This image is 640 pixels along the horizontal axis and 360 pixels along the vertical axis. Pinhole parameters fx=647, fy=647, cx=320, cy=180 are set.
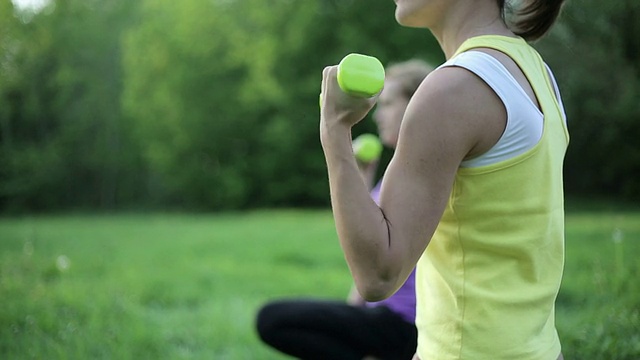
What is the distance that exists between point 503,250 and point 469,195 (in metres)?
0.12

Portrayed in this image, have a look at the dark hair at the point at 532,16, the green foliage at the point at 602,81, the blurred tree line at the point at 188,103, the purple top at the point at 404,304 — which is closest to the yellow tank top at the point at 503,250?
the dark hair at the point at 532,16

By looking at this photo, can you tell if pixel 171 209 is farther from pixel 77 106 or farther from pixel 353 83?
pixel 353 83

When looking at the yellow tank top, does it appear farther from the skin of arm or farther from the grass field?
the grass field

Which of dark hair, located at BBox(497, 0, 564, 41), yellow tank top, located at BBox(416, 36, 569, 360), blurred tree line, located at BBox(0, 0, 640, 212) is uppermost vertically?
dark hair, located at BBox(497, 0, 564, 41)

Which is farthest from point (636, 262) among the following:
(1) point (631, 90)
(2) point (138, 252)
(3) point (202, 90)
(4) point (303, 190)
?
(3) point (202, 90)

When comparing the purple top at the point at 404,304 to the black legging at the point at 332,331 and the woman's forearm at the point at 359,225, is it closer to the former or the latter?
the black legging at the point at 332,331

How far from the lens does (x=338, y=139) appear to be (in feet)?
3.44

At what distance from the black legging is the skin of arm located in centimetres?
144

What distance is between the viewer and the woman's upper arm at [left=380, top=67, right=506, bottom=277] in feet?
3.31

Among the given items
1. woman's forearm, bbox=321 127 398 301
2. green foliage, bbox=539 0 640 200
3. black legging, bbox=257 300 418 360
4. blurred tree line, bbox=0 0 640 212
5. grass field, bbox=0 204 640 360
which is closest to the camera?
woman's forearm, bbox=321 127 398 301

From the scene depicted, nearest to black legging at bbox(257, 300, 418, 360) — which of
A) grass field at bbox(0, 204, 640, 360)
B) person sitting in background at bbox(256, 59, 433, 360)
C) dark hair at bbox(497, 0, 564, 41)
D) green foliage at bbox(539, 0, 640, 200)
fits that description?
person sitting in background at bbox(256, 59, 433, 360)

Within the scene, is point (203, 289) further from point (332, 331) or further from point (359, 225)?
point (359, 225)

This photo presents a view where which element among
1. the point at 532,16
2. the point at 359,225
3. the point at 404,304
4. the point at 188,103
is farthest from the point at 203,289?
the point at 188,103

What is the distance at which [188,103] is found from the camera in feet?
73.6
